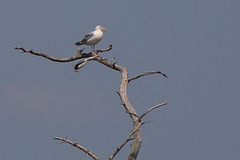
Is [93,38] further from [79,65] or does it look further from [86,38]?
[79,65]

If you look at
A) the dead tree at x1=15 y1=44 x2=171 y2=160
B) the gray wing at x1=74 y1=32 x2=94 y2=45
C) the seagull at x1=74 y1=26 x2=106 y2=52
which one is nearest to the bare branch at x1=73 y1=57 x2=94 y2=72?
the dead tree at x1=15 y1=44 x2=171 y2=160

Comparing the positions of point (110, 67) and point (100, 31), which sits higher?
point (100, 31)

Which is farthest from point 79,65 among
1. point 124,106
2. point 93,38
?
point 93,38

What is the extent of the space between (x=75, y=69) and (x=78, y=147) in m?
3.34

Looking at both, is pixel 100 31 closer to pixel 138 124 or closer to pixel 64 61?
pixel 64 61

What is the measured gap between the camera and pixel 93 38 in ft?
79.1

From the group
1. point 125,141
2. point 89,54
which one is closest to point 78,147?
point 125,141

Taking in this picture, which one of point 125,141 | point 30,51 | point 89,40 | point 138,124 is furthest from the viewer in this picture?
point 89,40

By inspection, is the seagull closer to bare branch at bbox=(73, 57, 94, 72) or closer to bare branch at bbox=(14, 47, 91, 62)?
bare branch at bbox=(14, 47, 91, 62)

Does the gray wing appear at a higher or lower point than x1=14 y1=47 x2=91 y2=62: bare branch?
higher

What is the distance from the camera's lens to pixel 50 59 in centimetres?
1909

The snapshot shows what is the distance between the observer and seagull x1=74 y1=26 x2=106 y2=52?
24.0 m

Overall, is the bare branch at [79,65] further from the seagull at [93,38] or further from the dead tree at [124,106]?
the seagull at [93,38]

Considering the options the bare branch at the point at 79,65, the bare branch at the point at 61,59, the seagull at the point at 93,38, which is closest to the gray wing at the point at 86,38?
the seagull at the point at 93,38
